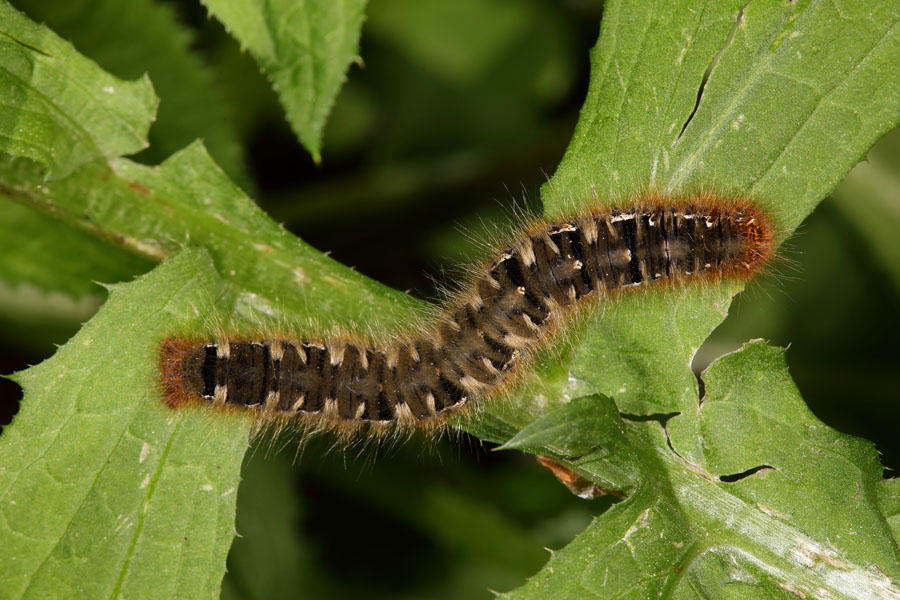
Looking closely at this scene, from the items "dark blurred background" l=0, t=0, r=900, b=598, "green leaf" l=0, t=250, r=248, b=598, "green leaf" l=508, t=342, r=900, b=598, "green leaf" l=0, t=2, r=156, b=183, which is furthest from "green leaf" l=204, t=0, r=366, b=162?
"green leaf" l=508, t=342, r=900, b=598

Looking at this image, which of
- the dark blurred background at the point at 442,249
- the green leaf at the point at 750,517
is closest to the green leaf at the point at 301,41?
the dark blurred background at the point at 442,249

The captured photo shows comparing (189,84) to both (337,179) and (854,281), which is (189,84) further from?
(854,281)

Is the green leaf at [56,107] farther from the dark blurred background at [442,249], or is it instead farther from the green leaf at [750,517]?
the green leaf at [750,517]

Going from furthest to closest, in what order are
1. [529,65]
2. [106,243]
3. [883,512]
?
1. [529,65]
2. [106,243]
3. [883,512]

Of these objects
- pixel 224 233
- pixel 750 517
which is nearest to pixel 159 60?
pixel 224 233

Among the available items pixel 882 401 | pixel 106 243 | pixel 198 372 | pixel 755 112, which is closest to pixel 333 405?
pixel 198 372

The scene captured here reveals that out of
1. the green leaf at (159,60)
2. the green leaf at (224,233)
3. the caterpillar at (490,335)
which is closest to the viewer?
Answer: the caterpillar at (490,335)
